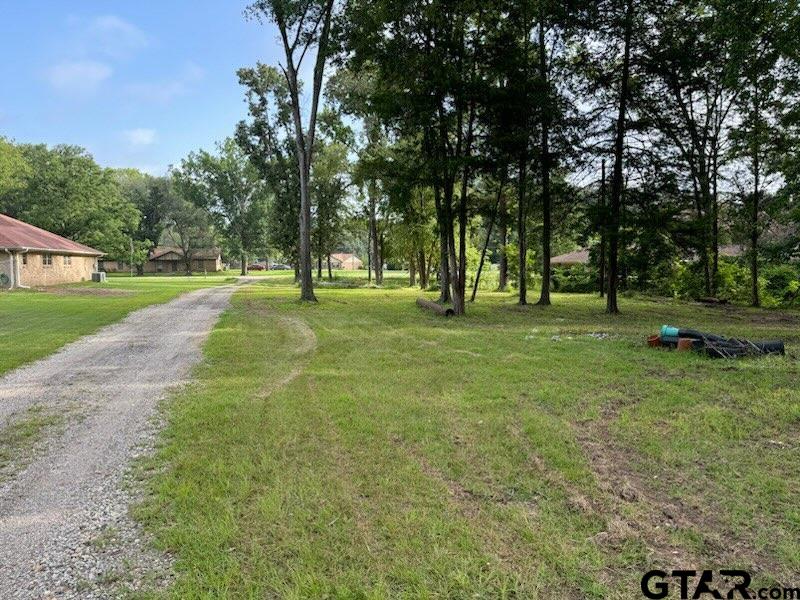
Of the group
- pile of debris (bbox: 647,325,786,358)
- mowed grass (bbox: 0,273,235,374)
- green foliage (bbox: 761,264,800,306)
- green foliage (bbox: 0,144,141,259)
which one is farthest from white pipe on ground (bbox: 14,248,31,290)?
green foliage (bbox: 761,264,800,306)

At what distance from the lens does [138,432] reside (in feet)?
14.8

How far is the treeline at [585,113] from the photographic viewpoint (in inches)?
510

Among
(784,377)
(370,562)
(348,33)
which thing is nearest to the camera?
(370,562)

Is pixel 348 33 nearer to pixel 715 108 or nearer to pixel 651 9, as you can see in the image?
pixel 651 9

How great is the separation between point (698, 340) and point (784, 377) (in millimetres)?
1988

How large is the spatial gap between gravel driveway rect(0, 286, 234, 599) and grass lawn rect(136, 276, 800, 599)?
28cm

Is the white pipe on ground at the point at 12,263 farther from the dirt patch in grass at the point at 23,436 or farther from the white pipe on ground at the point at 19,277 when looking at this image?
the dirt patch in grass at the point at 23,436

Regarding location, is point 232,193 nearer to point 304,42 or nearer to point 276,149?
point 276,149

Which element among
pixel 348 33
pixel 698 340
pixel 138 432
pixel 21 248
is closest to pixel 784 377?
pixel 698 340

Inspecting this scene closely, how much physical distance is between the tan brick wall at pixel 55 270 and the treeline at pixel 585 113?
1814 cm

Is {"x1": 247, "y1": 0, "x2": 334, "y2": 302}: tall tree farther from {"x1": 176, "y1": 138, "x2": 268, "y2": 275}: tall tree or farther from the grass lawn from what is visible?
{"x1": 176, "y1": 138, "x2": 268, "y2": 275}: tall tree

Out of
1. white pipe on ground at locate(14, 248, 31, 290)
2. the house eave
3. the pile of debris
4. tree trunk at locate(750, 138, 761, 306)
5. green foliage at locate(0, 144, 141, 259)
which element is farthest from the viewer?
green foliage at locate(0, 144, 141, 259)

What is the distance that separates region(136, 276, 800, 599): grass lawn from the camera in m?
2.46

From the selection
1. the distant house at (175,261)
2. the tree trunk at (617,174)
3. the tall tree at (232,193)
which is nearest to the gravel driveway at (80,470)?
the tree trunk at (617,174)
